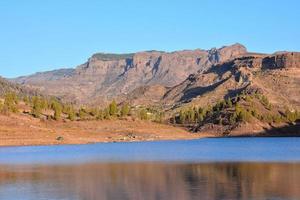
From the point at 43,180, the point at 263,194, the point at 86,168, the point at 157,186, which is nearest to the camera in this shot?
the point at 263,194

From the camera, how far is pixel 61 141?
18150cm

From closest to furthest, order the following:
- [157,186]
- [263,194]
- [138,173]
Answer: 1. [263,194]
2. [157,186]
3. [138,173]

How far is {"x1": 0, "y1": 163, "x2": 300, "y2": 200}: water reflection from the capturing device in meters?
49.4

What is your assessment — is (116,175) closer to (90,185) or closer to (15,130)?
(90,185)

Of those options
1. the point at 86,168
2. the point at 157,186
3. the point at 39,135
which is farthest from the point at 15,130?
the point at 157,186

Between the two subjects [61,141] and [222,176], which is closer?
[222,176]

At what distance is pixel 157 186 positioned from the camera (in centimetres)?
5591

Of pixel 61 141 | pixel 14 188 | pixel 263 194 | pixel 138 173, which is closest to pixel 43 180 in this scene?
pixel 14 188

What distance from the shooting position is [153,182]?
59625 mm

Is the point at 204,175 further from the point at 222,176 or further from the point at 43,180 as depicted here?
the point at 43,180

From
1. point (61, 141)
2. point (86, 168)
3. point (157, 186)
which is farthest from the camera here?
point (61, 141)

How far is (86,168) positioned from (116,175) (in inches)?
523

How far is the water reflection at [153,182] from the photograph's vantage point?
4938cm

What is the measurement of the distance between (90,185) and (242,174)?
1830cm
